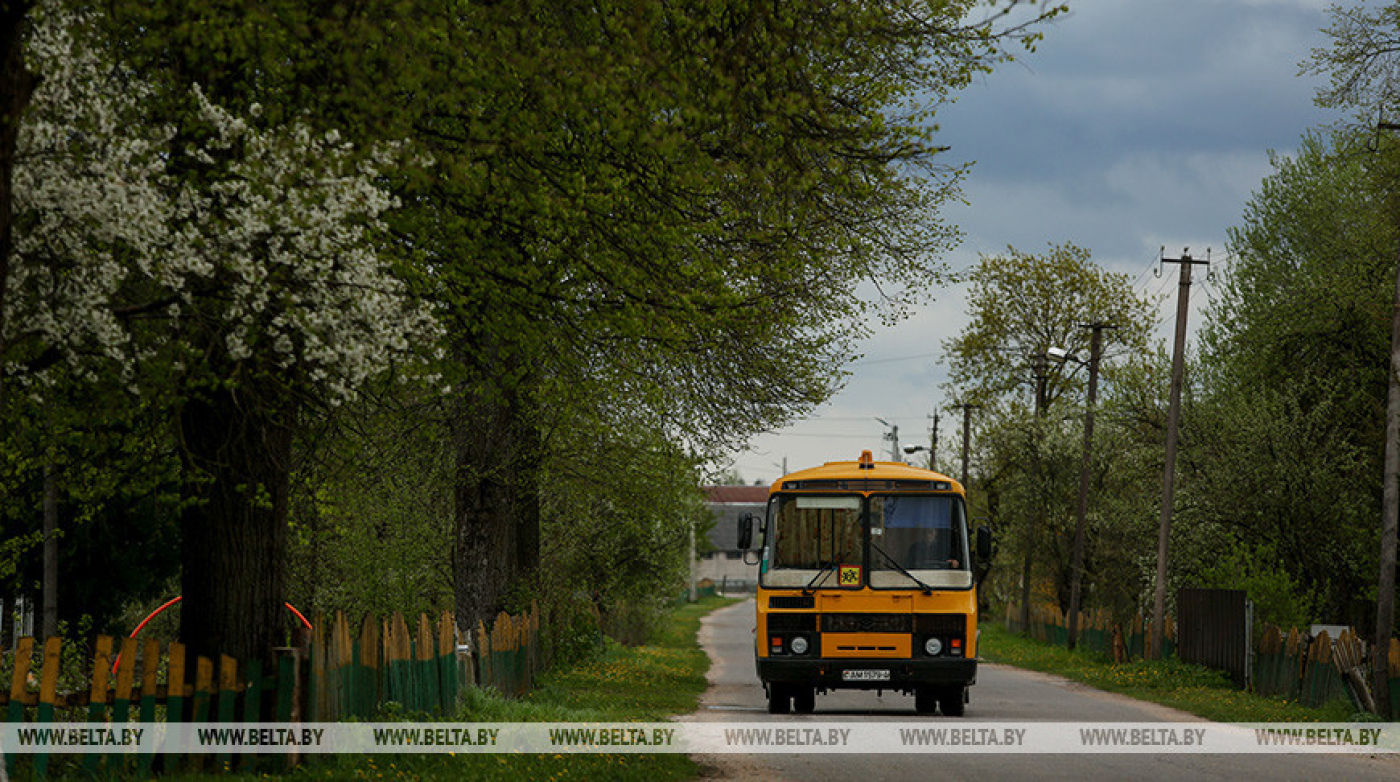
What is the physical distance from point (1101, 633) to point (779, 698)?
2159 centimetres

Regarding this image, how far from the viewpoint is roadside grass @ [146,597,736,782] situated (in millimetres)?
12164

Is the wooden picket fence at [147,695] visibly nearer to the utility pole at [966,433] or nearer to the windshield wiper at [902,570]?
the windshield wiper at [902,570]

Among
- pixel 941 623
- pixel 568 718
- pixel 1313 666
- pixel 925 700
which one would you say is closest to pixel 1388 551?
pixel 1313 666

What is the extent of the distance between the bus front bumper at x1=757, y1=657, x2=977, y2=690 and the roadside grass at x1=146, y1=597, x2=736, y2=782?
1826 mm

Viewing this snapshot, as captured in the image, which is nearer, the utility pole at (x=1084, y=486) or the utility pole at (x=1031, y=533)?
the utility pole at (x=1084, y=486)

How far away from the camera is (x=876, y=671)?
20.0m

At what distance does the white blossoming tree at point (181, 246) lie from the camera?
959 centimetres

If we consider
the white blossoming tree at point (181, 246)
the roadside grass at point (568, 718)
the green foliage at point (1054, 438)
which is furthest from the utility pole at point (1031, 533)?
the white blossoming tree at point (181, 246)

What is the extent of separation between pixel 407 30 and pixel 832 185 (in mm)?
5426

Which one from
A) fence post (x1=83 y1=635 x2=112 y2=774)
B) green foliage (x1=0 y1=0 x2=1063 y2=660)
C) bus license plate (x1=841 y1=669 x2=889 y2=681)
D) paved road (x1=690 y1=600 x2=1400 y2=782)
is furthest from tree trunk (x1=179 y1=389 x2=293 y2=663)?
bus license plate (x1=841 y1=669 x2=889 y2=681)

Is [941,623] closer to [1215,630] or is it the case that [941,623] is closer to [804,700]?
→ [804,700]

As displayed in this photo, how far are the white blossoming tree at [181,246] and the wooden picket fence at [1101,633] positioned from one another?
2750 cm

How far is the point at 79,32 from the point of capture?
32.8ft

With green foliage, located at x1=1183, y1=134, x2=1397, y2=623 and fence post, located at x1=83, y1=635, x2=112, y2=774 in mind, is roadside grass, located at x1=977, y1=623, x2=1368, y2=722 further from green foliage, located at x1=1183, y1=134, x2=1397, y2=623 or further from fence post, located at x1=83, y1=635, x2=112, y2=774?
fence post, located at x1=83, y1=635, x2=112, y2=774
